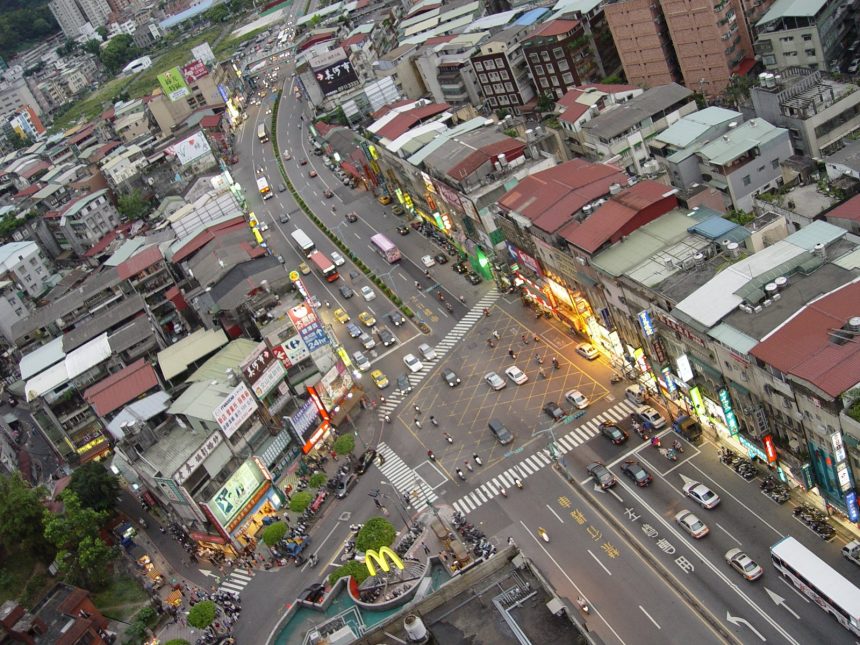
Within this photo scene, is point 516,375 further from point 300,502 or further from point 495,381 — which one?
point 300,502

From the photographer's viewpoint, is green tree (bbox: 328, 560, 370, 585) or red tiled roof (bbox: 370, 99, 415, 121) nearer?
green tree (bbox: 328, 560, 370, 585)

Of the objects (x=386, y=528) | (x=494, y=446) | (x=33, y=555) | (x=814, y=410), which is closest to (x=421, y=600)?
(x=386, y=528)

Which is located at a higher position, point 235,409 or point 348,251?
point 235,409

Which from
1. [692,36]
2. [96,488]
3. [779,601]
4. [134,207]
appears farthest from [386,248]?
[779,601]

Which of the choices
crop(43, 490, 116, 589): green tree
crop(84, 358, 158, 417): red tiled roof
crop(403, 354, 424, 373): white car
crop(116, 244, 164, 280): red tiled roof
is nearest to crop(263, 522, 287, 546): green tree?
crop(43, 490, 116, 589): green tree

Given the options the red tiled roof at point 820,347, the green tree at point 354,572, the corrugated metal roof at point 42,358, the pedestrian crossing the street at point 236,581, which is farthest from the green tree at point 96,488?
the red tiled roof at point 820,347

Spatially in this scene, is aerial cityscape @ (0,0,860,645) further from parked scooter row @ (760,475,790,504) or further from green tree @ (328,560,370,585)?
green tree @ (328,560,370,585)

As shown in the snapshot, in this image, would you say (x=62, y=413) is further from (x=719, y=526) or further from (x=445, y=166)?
(x=719, y=526)
